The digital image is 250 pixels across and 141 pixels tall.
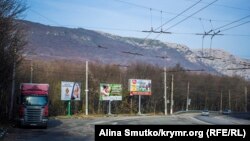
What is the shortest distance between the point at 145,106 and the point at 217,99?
36.6m

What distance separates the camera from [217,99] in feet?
459

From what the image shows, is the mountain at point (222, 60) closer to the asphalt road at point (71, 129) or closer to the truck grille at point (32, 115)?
the asphalt road at point (71, 129)

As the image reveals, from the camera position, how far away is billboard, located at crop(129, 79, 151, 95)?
8600 centimetres

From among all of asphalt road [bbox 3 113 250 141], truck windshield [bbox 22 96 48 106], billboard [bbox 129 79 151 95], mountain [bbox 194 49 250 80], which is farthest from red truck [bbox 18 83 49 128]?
billboard [bbox 129 79 151 95]

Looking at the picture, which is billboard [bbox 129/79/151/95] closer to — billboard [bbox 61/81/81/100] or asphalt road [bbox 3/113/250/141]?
billboard [bbox 61/81/81/100]

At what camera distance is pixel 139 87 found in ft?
286

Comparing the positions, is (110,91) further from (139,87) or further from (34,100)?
(34,100)

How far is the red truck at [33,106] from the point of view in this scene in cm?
3734

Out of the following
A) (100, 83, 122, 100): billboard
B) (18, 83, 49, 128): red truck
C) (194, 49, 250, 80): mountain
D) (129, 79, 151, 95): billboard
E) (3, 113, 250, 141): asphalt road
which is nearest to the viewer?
(3, 113, 250, 141): asphalt road

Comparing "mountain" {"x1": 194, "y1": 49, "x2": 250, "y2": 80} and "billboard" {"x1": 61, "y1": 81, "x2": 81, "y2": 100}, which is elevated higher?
"mountain" {"x1": 194, "y1": 49, "x2": 250, "y2": 80}

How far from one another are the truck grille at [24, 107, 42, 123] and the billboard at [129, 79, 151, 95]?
160 feet

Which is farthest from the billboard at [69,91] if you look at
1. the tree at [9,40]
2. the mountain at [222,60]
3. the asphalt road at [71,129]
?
the tree at [9,40]

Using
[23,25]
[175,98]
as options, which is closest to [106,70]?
[175,98]

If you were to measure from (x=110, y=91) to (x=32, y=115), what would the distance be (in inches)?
1672
